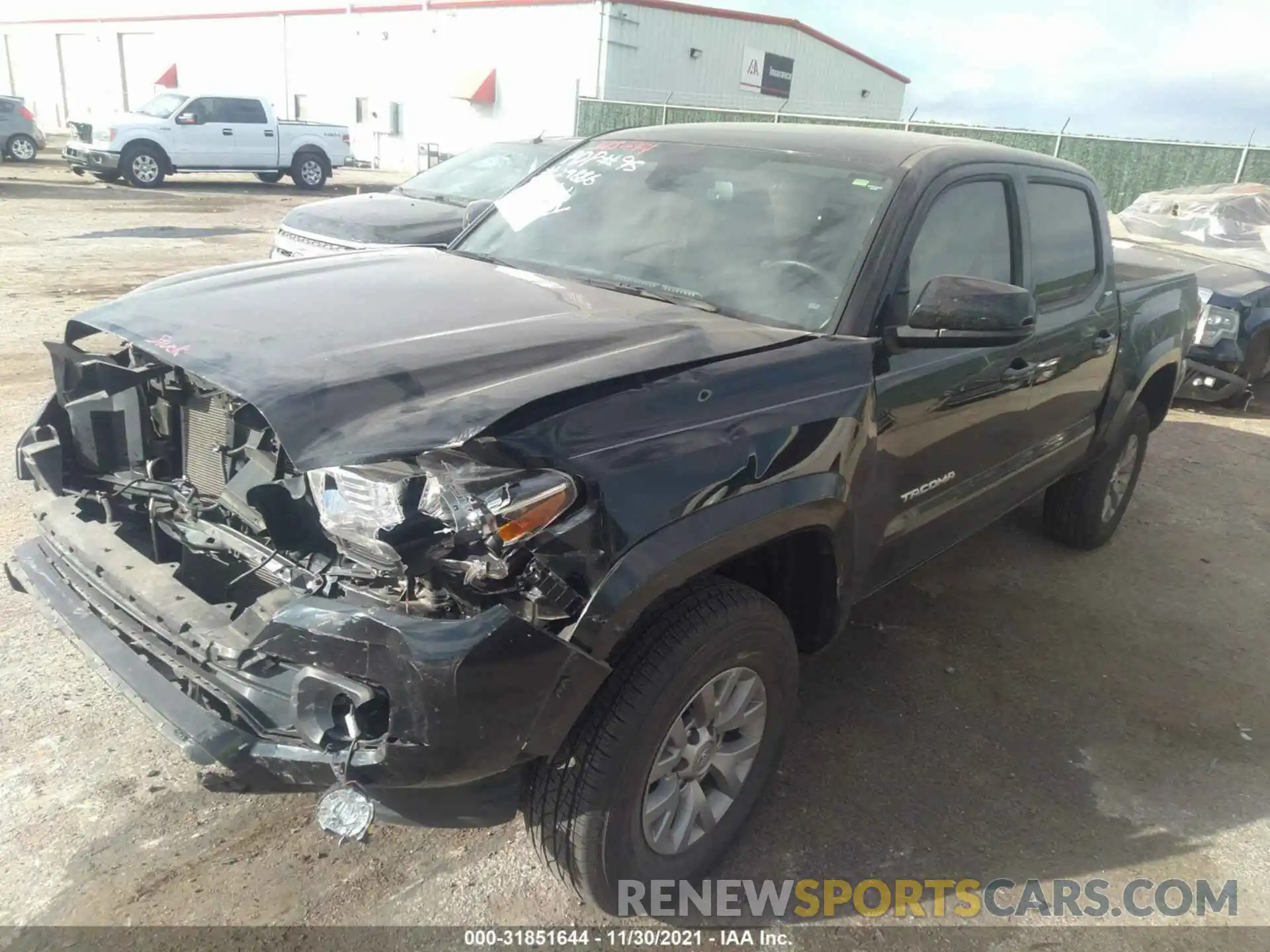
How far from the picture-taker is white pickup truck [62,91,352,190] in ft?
61.8

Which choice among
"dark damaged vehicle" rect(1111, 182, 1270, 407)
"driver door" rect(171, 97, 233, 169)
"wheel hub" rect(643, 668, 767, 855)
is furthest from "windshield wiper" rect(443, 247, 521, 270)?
"driver door" rect(171, 97, 233, 169)

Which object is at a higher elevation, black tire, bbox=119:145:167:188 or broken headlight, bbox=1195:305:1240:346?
broken headlight, bbox=1195:305:1240:346

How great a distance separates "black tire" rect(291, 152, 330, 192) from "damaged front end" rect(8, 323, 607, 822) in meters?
21.5

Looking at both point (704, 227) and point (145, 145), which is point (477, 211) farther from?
point (145, 145)

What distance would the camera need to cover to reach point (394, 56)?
106ft

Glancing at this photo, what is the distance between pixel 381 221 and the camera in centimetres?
771

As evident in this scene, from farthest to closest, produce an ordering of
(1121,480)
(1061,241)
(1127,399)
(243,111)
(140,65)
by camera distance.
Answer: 1. (140,65)
2. (243,111)
3. (1121,480)
4. (1127,399)
5. (1061,241)

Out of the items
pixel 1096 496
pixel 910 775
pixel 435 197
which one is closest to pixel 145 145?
pixel 435 197

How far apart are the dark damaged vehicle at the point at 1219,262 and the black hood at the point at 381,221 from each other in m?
5.10

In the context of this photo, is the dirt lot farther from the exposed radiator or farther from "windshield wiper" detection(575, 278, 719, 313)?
"windshield wiper" detection(575, 278, 719, 313)

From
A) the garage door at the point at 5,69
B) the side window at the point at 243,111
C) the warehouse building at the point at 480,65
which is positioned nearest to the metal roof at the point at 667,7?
the warehouse building at the point at 480,65

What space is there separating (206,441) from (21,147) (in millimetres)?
25222

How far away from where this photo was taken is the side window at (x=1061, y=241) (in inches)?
147

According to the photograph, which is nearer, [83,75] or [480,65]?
[480,65]
